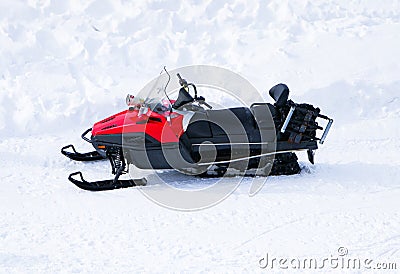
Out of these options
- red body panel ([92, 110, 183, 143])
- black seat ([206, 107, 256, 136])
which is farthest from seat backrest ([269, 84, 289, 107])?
red body panel ([92, 110, 183, 143])

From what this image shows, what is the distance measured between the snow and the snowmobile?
21 cm

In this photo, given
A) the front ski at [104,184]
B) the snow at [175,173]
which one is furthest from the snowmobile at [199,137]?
the snow at [175,173]

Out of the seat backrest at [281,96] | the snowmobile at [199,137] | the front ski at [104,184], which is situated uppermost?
the seat backrest at [281,96]

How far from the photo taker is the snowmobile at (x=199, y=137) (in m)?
5.21

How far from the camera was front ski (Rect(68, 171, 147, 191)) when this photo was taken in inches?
199

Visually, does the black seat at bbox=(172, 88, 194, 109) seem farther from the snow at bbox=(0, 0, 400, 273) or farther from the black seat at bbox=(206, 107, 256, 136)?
the snow at bbox=(0, 0, 400, 273)

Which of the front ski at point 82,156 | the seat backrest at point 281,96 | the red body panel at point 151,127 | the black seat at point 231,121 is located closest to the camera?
the red body panel at point 151,127

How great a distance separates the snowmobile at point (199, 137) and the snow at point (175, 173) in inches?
8.3

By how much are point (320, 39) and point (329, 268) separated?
5850 mm

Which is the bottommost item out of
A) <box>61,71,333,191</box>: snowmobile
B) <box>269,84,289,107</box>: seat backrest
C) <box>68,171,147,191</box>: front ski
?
<box>68,171,147,191</box>: front ski

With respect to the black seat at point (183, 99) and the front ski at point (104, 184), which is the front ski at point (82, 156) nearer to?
the front ski at point (104, 184)

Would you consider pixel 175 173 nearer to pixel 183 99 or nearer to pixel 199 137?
pixel 199 137

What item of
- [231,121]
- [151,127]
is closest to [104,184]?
[151,127]

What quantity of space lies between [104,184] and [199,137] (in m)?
1.02
